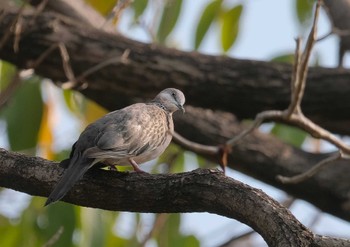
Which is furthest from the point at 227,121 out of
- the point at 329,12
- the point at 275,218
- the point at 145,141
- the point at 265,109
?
the point at 275,218

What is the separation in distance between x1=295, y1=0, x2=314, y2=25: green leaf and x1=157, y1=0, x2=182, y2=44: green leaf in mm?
887

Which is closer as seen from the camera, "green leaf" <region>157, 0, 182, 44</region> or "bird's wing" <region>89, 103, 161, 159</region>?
"bird's wing" <region>89, 103, 161, 159</region>

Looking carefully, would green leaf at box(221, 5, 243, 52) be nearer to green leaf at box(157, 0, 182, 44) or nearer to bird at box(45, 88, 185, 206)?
green leaf at box(157, 0, 182, 44)

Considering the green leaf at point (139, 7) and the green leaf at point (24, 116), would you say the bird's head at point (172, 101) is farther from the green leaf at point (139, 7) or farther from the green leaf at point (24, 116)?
the green leaf at point (139, 7)

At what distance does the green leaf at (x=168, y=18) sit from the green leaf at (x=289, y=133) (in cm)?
107

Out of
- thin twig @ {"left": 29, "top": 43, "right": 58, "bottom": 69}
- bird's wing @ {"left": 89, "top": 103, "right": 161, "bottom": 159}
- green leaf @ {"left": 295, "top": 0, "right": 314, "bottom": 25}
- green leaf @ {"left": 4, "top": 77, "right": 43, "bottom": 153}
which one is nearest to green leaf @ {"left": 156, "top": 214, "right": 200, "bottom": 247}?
green leaf @ {"left": 4, "top": 77, "right": 43, "bottom": 153}

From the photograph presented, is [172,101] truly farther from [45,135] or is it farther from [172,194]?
[45,135]

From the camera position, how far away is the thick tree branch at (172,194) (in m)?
3.87

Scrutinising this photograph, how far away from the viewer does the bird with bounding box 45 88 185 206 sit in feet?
13.6

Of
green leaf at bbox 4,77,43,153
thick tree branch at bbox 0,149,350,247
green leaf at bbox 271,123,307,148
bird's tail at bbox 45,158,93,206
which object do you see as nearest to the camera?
thick tree branch at bbox 0,149,350,247

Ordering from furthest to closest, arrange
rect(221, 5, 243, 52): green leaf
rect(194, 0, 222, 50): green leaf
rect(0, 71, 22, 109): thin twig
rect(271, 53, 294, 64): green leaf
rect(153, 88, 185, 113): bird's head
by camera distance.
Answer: rect(221, 5, 243, 52): green leaf < rect(271, 53, 294, 64): green leaf < rect(194, 0, 222, 50): green leaf < rect(0, 71, 22, 109): thin twig < rect(153, 88, 185, 113): bird's head

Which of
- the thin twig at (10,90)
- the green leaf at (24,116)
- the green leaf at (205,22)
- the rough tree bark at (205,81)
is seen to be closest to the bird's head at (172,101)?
the thin twig at (10,90)

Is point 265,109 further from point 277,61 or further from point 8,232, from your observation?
point 8,232

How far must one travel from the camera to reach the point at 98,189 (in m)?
4.32
